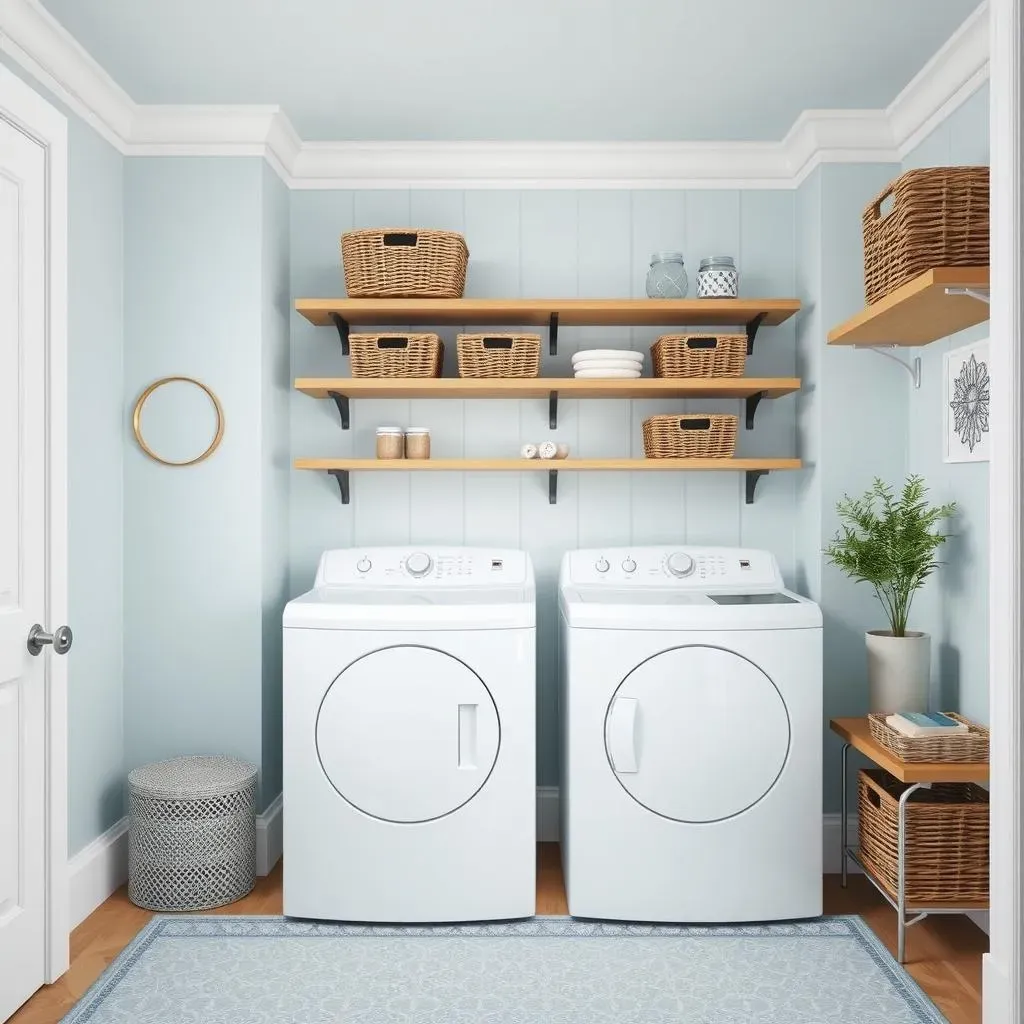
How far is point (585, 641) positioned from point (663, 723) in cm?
30

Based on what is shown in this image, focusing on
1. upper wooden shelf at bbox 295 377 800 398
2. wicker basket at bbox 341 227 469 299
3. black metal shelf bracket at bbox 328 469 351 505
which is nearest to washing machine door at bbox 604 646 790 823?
upper wooden shelf at bbox 295 377 800 398

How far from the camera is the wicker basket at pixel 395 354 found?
9.04ft

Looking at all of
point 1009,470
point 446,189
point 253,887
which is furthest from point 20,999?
point 446,189

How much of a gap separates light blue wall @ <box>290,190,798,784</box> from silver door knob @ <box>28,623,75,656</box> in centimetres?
107

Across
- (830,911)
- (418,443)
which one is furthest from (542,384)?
(830,911)

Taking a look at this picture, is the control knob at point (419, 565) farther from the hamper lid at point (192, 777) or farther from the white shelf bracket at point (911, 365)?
the white shelf bracket at point (911, 365)

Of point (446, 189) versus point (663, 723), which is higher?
point (446, 189)

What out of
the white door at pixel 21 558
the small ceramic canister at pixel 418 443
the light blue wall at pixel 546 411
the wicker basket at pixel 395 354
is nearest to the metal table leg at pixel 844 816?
the light blue wall at pixel 546 411

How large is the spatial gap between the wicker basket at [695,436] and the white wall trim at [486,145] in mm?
845

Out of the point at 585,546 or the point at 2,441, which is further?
the point at 585,546

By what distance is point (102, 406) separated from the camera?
2639 mm

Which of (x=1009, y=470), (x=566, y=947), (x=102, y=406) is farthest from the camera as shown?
(x=102, y=406)

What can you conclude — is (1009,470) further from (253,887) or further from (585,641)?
(253,887)

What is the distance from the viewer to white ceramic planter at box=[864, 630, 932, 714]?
2.42m
